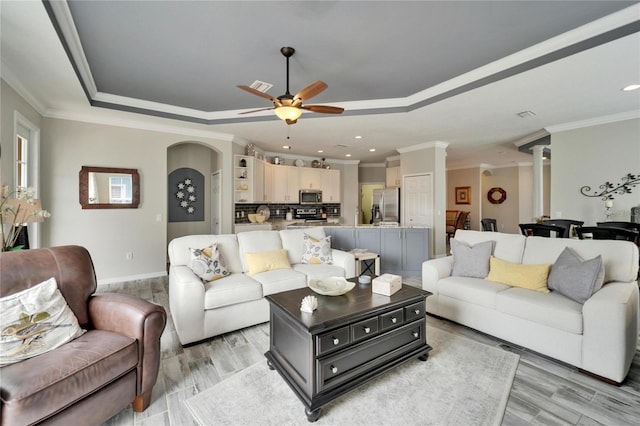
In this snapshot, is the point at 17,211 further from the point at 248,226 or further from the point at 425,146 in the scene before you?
the point at 425,146

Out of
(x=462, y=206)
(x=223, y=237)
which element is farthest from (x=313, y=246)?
(x=462, y=206)

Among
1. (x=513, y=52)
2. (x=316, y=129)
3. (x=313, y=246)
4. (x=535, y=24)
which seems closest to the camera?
(x=535, y=24)

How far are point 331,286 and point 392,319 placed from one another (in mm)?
553

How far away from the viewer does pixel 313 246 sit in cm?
368

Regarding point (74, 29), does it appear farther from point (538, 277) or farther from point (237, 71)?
point (538, 277)

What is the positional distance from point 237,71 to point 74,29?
146cm

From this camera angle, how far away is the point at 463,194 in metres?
10.0

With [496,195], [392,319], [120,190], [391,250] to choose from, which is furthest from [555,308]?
[496,195]

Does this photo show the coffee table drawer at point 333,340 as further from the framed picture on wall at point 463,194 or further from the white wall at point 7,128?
the framed picture on wall at point 463,194

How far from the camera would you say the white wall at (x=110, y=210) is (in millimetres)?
4207

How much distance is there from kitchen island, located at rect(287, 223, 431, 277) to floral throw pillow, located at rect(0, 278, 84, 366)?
3.65m

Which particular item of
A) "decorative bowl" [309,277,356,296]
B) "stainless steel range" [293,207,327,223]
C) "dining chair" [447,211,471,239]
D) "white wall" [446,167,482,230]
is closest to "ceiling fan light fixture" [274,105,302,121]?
"decorative bowl" [309,277,356,296]

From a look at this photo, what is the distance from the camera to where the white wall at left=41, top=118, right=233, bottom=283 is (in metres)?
4.21

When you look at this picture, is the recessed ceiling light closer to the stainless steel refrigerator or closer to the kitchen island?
the kitchen island
